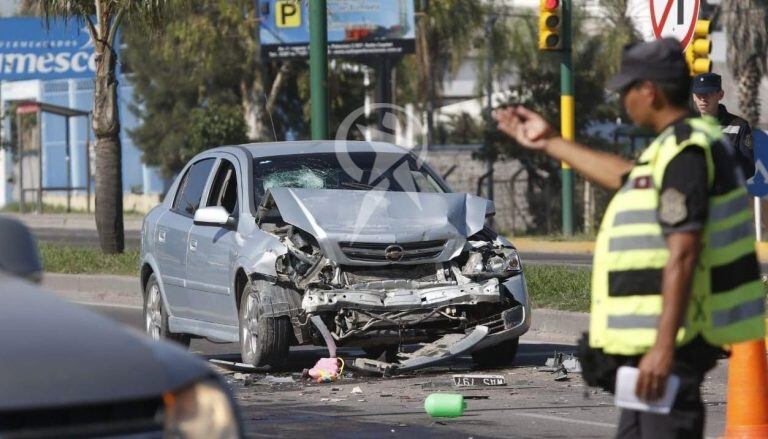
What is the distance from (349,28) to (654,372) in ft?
132

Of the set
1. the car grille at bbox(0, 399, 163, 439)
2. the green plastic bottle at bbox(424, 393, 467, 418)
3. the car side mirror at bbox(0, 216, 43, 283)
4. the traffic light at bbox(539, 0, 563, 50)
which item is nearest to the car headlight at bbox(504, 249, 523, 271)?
the green plastic bottle at bbox(424, 393, 467, 418)

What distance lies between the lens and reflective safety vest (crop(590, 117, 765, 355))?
4617 millimetres

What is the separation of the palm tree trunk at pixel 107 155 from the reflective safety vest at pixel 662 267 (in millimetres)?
16642

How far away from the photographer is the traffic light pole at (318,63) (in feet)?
57.5

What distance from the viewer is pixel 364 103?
5041 cm

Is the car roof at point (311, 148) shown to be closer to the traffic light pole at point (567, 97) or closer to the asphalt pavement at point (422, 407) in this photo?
the asphalt pavement at point (422, 407)

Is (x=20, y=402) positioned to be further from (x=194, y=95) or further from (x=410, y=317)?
(x=194, y=95)

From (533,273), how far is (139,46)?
38.0 metres

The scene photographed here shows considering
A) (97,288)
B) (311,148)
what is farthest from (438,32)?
(311,148)

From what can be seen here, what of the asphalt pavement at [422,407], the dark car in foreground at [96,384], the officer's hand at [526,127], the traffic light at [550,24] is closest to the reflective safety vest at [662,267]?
the officer's hand at [526,127]

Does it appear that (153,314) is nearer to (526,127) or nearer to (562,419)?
(562,419)

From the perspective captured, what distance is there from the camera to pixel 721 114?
936 centimetres

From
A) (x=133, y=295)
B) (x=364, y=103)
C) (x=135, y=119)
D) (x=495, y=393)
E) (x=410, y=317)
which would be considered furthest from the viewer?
(x=135, y=119)

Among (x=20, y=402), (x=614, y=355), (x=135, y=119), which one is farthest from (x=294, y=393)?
(x=135, y=119)
